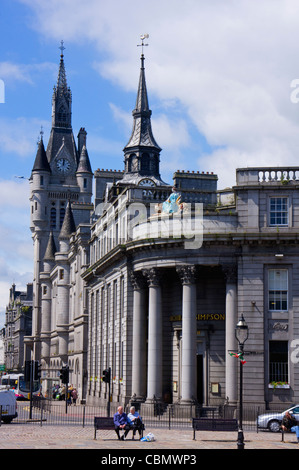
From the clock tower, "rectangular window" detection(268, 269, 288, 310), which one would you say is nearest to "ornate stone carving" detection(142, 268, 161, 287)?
"rectangular window" detection(268, 269, 288, 310)

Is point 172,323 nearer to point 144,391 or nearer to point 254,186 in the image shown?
point 144,391

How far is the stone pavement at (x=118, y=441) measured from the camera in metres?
31.7

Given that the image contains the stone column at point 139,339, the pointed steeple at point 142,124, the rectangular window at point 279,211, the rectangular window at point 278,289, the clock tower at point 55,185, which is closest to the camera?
the rectangular window at point 278,289

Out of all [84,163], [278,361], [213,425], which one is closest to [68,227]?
[84,163]

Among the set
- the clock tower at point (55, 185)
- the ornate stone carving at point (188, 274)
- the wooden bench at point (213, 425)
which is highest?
the clock tower at point (55, 185)

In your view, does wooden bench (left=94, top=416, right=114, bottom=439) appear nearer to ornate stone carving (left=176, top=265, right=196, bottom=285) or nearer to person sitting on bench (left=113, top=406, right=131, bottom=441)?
person sitting on bench (left=113, top=406, right=131, bottom=441)

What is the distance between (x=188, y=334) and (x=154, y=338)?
2964 mm

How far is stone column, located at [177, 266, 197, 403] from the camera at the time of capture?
166ft

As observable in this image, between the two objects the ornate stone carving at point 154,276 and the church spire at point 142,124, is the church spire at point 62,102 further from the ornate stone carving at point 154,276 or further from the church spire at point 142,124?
the ornate stone carving at point 154,276

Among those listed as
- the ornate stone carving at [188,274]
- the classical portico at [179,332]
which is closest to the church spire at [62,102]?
the classical portico at [179,332]

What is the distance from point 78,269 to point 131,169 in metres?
16.2

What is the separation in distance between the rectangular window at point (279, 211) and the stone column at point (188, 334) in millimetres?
5597

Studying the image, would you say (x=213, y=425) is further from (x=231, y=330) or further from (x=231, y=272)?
(x=231, y=272)

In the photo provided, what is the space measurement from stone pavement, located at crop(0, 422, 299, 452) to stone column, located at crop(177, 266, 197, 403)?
29.0ft
